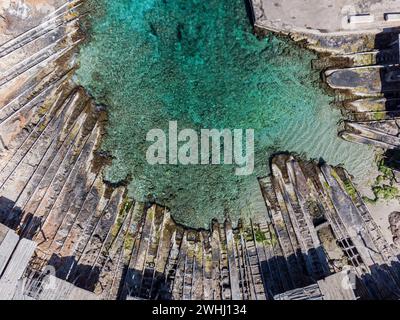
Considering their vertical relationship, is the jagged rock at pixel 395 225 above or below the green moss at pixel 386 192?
below

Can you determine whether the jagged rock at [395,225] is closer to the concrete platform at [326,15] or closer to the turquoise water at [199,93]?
the turquoise water at [199,93]

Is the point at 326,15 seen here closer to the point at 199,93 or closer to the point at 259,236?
the point at 199,93

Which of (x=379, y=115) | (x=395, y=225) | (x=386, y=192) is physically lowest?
(x=395, y=225)

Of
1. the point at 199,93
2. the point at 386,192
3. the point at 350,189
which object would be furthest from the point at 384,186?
the point at 199,93

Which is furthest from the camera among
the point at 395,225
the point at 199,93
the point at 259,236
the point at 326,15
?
the point at 199,93

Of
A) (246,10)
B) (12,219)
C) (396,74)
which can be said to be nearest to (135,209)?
(12,219)

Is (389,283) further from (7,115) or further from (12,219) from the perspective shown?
(7,115)

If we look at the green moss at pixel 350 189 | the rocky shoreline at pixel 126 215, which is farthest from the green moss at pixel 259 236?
the green moss at pixel 350 189

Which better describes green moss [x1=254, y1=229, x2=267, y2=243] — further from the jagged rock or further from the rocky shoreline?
the jagged rock
